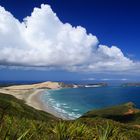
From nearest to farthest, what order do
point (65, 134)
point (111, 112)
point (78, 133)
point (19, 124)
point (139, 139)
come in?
point (65, 134) → point (78, 133) → point (19, 124) → point (139, 139) → point (111, 112)

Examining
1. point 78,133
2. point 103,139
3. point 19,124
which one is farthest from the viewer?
point 19,124

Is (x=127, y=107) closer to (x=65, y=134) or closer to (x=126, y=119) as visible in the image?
(x=126, y=119)

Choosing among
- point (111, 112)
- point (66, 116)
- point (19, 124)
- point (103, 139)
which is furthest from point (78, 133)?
point (66, 116)

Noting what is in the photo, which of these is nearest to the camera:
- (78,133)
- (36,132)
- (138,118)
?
(78,133)

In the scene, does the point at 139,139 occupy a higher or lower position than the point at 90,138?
lower

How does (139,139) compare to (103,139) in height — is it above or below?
below

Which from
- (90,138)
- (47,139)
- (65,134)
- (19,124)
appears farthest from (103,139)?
(19,124)

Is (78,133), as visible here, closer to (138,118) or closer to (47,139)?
(47,139)

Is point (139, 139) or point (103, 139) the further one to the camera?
point (139, 139)

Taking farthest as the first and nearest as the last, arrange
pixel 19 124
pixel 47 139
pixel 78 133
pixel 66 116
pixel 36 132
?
pixel 66 116 → pixel 19 124 → pixel 36 132 → pixel 78 133 → pixel 47 139
